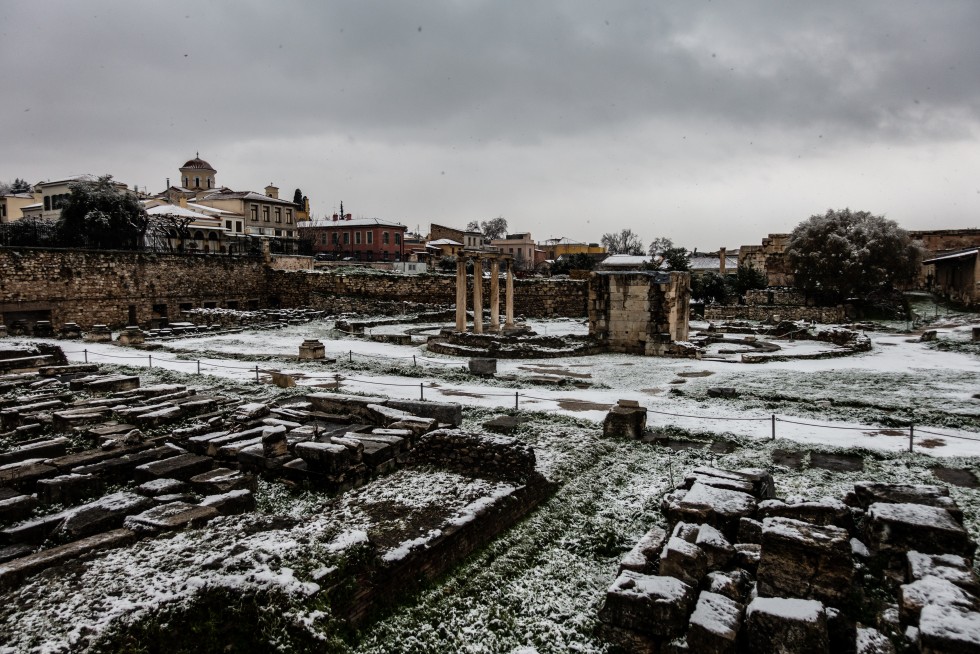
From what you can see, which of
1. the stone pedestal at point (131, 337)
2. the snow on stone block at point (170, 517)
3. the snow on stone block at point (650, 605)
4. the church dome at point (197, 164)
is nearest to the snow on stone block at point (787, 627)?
the snow on stone block at point (650, 605)

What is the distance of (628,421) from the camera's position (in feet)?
34.5

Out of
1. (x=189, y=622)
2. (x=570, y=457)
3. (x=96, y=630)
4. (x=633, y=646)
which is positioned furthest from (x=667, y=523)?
(x=96, y=630)

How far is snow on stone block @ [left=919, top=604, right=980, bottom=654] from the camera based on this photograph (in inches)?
162

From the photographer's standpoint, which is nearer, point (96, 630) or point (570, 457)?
point (96, 630)

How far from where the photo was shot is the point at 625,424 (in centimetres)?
1052

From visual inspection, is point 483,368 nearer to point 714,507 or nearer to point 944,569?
point 714,507

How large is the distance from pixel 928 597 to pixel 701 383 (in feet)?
37.0

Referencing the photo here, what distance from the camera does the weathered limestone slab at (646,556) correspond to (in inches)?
222

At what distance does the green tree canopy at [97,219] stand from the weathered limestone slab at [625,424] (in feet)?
116

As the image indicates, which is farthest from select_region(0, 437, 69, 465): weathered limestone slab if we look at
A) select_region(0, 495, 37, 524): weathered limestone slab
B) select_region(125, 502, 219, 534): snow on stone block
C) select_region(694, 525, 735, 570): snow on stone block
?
select_region(694, 525, 735, 570): snow on stone block

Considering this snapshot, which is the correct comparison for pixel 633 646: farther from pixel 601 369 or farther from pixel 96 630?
pixel 601 369

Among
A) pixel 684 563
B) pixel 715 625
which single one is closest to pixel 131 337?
pixel 684 563

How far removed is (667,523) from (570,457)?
109 inches

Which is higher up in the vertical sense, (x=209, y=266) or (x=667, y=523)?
(x=209, y=266)
